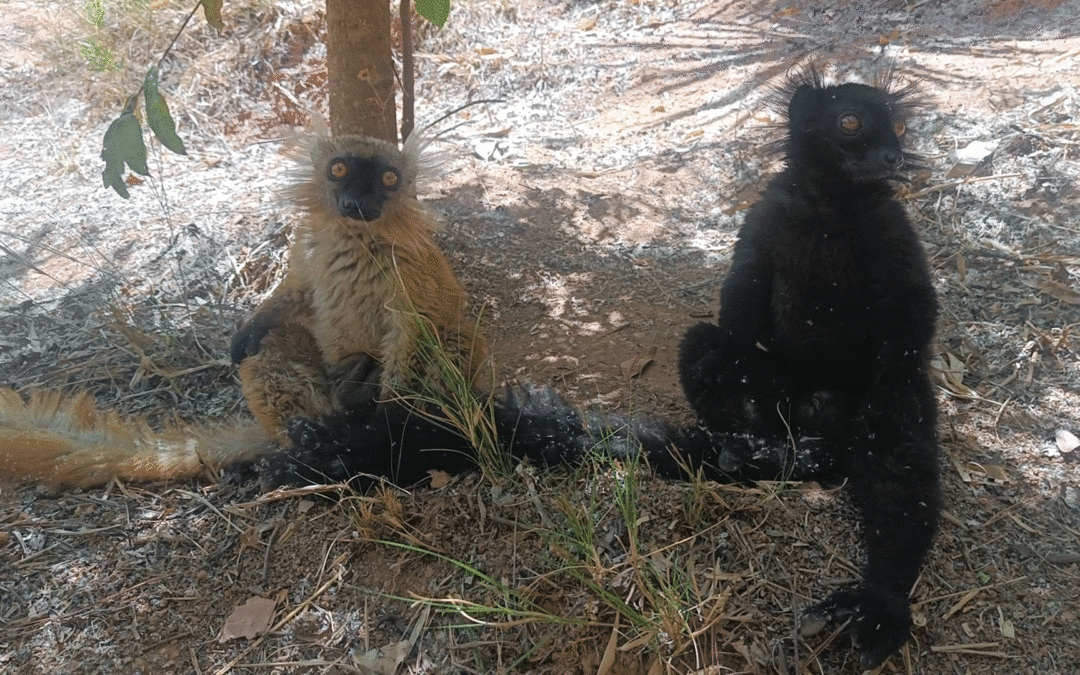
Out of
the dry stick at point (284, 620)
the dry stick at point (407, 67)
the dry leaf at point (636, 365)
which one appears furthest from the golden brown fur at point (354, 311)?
the dry stick at point (284, 620)

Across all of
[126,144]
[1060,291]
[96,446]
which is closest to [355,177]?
[126,144]

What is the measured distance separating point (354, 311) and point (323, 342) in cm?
26

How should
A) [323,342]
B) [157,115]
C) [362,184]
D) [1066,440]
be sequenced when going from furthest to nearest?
[323,342] → [362,184] → [1066,440] → [157,115]

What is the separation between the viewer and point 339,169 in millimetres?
3184

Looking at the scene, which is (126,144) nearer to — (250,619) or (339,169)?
(339,169)

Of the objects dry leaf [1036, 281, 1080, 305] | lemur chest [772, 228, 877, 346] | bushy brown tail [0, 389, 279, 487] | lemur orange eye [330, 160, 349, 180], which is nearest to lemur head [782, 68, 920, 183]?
lemur chest [772, 228, 877, 346]

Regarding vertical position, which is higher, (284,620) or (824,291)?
(824,291)

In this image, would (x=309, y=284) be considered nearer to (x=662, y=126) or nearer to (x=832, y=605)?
(x=832, y=605)

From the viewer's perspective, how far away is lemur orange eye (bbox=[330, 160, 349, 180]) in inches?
125

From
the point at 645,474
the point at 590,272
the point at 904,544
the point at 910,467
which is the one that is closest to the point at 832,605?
the point at 904,544

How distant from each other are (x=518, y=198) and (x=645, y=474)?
2.70m

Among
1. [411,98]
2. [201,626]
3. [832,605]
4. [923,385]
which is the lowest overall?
[201,626]

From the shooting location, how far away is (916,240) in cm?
280

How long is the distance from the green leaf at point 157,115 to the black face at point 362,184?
0.81 metres
